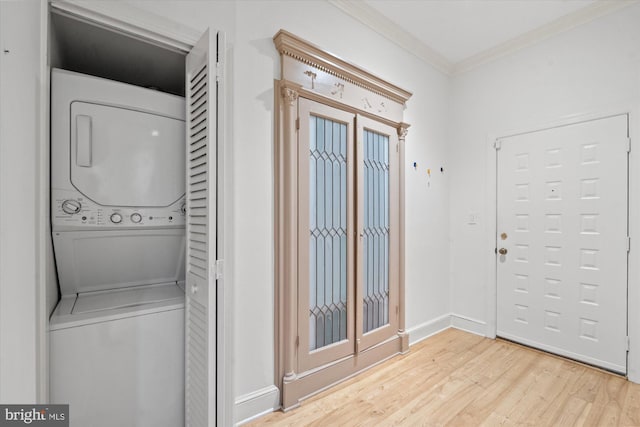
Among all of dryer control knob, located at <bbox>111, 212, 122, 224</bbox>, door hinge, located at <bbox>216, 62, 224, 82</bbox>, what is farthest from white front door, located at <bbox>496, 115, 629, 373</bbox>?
dryer control knob, located at <bbox>111, 212, 122, 224</bbox>

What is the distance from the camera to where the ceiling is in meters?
2.29

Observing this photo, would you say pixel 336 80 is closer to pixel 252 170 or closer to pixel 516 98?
pixel 252 170

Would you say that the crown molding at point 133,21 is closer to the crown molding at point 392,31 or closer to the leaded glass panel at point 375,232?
the crown molding at point 392,31

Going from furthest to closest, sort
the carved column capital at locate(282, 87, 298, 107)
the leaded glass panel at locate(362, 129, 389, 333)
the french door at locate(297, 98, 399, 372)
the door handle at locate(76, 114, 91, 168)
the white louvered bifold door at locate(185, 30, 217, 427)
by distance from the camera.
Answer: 1. the leaded glass panel at locate(362, 129, 389, 333)
2. the french door at locate(297, 98, 399, 372)
3. the carved column capital at locate(282, 87, 298, 107)
4. the door handle at locate(76, 114, 91, 168)
5. the white louvered bifold door at locate(185, 30, 217, 427)

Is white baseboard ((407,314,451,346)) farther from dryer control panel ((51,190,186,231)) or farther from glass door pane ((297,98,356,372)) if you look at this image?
dryer control panel ((51,190,186,231))


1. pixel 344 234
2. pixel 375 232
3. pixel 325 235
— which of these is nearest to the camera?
pixel 325 235

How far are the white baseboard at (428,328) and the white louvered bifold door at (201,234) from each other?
1.98m

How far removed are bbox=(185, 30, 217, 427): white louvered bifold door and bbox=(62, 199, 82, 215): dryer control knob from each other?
476mm

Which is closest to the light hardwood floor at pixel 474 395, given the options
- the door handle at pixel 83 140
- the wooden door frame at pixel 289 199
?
the wooden door frame at pixel 289 199

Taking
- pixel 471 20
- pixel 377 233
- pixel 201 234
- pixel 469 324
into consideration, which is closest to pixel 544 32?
pixel 471 20

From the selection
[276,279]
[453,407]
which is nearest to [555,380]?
[453,407]

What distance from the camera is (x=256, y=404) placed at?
173cm
